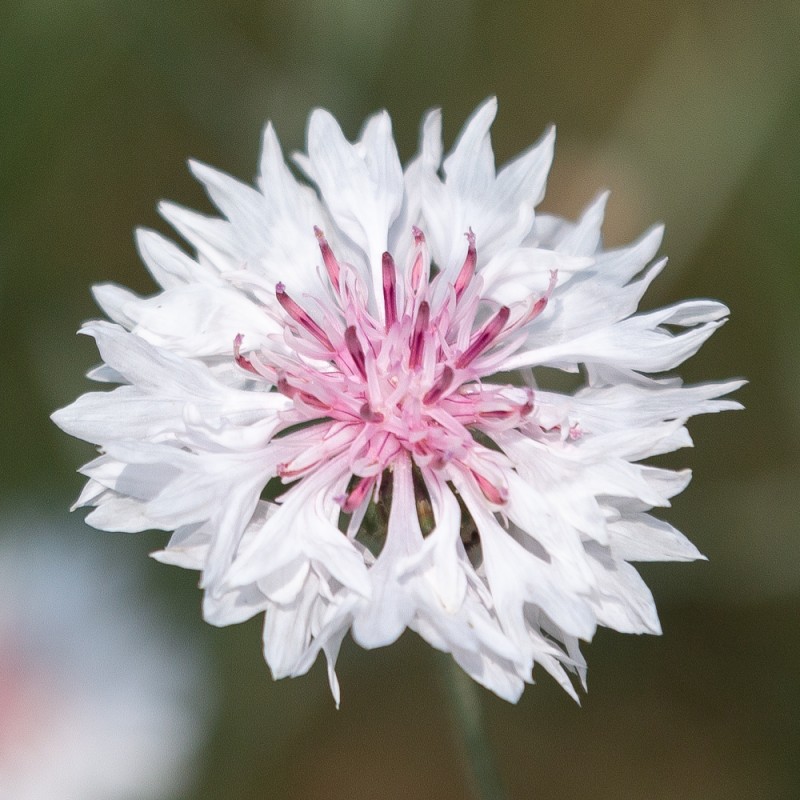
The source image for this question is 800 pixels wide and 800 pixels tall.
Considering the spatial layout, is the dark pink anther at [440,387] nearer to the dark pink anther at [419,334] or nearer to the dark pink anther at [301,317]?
the dark pink anther at [419,334]

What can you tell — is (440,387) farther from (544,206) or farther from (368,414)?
(544,206)

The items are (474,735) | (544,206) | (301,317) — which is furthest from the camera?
(544,206)

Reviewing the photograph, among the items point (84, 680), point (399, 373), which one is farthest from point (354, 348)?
point (84, 680)

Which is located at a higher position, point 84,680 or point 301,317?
point 301,317

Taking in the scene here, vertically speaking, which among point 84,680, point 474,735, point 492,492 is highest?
point 492,492

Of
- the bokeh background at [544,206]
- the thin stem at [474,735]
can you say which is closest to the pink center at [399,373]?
the thin stem at [474,735]

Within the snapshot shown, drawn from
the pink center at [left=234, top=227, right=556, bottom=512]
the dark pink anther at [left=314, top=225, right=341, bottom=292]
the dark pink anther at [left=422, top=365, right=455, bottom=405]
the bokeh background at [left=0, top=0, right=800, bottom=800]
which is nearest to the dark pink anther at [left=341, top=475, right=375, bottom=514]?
the pink center at [left=234, top=227, right=556, bottom=512]

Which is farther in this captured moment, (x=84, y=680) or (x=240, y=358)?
(x=84, y=680)

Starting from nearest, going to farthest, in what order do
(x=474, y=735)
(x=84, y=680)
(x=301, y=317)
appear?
1. (x=301, y=317)
2. (x=474, y=735)
3. (x=84, y=680)
